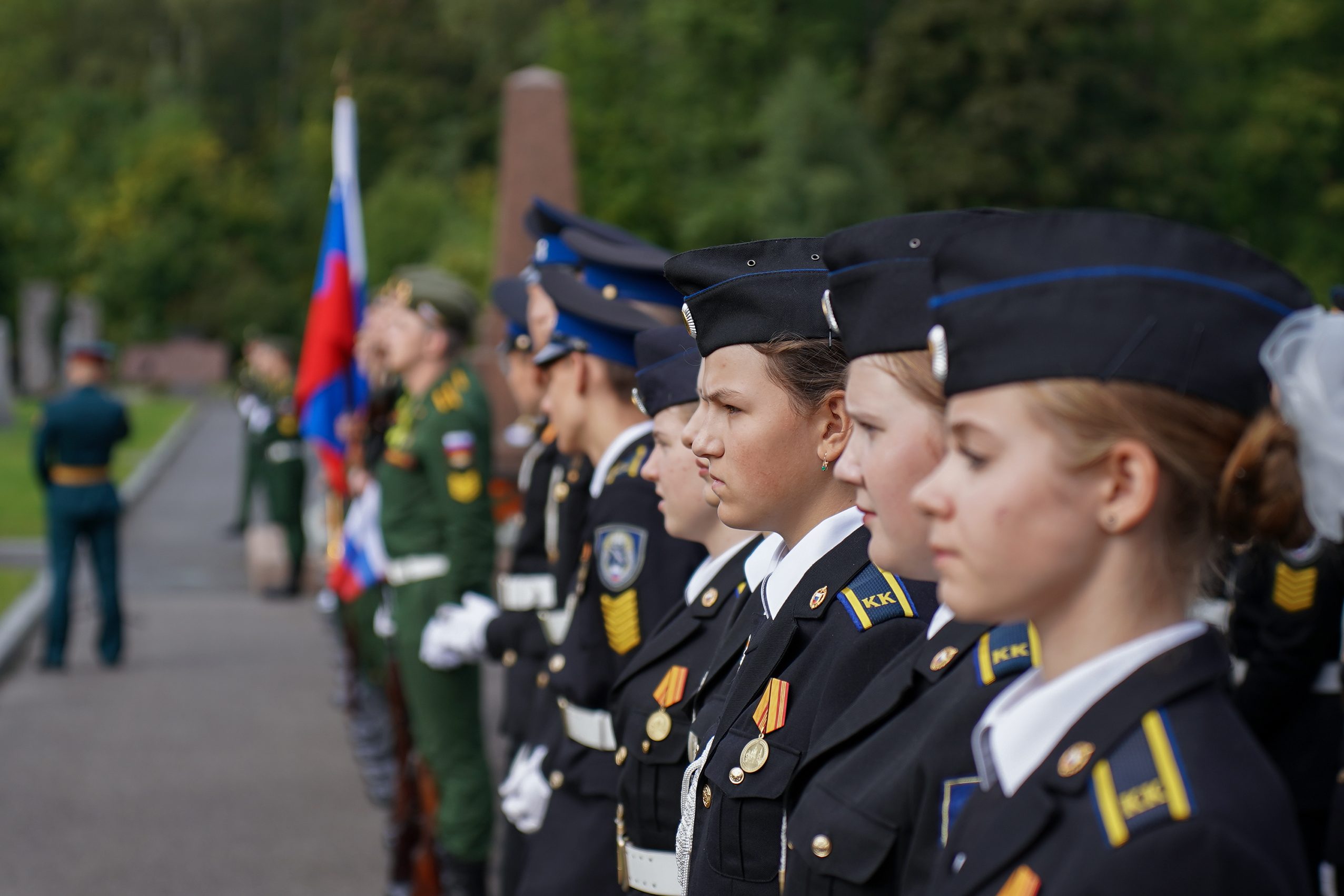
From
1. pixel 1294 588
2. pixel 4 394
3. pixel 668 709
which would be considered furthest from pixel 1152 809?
pixel 4 394

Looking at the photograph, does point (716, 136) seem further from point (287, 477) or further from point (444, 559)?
point (444, 559)

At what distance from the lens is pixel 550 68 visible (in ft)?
144

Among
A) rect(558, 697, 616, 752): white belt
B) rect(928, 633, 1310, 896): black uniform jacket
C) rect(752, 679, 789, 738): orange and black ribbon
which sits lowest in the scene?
rect(558, 697, 616, 752): white belt

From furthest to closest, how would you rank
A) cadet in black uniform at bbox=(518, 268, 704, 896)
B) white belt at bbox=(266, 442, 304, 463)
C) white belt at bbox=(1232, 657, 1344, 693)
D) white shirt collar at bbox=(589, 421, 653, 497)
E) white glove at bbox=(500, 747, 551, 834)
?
white belt at bbox=(266, 442, 304, 463) < white belt at bbox=(1232, 657, 1344, 693) < white glove at bbox=(500, 747, 551, 834) < white shirt collar at bbox=(589, 421, 653, 497) < cadet in black uniform at bbox=(518, 268, 704, 896)

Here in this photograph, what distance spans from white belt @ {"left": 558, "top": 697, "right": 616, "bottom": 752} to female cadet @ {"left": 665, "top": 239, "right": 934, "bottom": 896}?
956mm

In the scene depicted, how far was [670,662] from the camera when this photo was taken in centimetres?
289

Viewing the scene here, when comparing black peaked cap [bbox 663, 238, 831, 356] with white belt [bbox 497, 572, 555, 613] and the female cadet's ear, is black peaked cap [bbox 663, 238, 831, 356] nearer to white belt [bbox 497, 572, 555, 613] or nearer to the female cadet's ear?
the female cadet's ear

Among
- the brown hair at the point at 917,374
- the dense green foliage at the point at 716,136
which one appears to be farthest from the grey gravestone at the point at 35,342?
the brown hair at the point at 917,374

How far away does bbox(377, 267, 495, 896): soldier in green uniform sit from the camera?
5.71m

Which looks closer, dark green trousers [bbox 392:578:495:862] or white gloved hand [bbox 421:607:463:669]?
white gloved hand [bbox 421:607:463:669]

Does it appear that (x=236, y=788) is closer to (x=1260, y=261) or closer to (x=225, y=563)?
(x=1260, y=261)

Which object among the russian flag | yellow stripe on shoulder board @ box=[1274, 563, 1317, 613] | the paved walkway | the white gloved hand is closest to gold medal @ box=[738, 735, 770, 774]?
yellow stripe on shoulder board @ box=[1274, 563, 1317, 613]

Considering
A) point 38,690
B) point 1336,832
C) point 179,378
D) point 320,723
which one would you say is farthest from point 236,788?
point 179,378

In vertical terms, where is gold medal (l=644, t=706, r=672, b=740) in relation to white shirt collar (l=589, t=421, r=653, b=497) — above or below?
below
